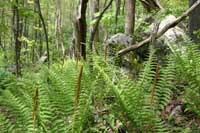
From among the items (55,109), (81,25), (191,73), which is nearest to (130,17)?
(81,25)

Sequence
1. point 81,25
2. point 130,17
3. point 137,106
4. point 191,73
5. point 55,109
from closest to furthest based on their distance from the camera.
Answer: point 137,106 < point 55,109 < point 191,73 < point 81,25 < point 130,17

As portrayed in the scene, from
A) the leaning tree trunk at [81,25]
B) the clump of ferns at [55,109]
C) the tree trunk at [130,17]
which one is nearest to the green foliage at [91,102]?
the clump of ferns at [55,109]

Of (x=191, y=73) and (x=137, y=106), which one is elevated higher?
(x=191, y=73)

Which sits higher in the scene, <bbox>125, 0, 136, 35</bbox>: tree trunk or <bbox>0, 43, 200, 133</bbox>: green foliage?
<bbox>125, 0, 136, 35</bbox>: tree trunk

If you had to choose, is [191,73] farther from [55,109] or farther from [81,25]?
[81,25]

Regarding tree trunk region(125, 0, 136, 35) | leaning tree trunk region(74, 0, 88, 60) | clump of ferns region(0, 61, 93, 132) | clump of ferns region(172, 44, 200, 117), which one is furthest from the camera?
tree trunk region(125, 0, 136, 35)

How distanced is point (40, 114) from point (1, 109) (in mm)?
2328

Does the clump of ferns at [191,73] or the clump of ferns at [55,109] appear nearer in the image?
the clump of ferns at [55,109]

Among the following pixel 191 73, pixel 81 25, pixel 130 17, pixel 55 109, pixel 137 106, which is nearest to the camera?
pixel 137 106

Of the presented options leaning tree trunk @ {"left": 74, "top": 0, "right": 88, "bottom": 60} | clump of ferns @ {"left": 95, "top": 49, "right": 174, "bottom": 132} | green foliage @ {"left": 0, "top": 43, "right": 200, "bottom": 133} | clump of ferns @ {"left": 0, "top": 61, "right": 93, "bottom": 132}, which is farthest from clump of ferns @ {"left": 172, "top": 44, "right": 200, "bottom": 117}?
leaning tree trunk @ {"left": 74, "top": 0, "right": 88, "bottom": 60}

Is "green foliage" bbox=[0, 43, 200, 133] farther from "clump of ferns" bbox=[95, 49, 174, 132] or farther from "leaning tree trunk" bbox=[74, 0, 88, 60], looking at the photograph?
"leaning tree trunk" bbox=[74, 0, 88, 60]

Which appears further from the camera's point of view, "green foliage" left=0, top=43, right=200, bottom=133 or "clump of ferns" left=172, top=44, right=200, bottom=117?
"clump of ferns" left=172, top=44, right=200, bottom=117

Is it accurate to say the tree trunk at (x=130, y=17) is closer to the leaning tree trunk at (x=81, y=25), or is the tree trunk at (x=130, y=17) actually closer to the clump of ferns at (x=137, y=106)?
the leaning tree trunk at (x=81, y=25)

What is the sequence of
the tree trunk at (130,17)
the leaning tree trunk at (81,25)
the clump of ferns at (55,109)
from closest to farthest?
the clump of ferns at (55,109)
the leaning tree trunk at (81,25)
the tree trunk at (130,17)
